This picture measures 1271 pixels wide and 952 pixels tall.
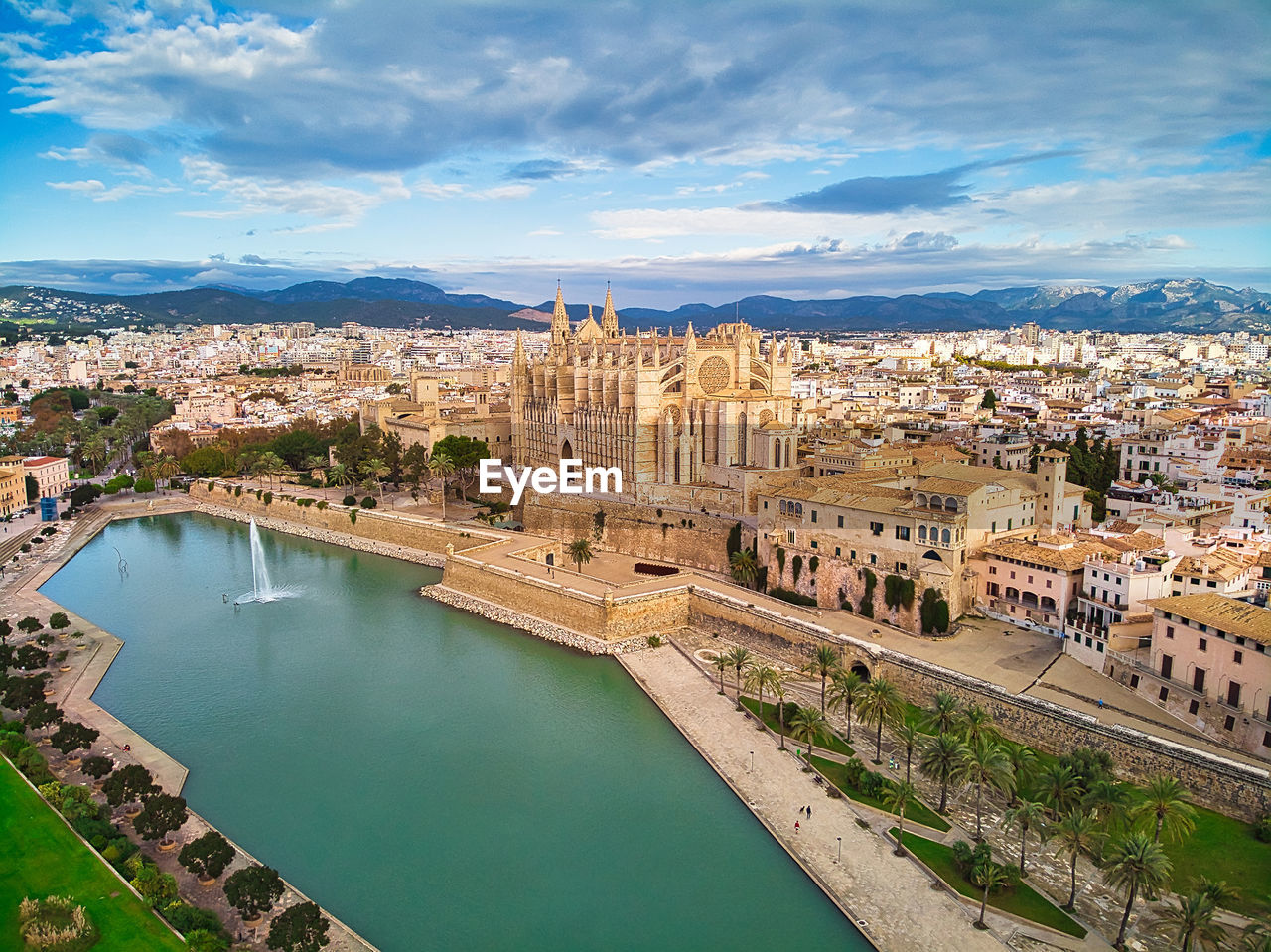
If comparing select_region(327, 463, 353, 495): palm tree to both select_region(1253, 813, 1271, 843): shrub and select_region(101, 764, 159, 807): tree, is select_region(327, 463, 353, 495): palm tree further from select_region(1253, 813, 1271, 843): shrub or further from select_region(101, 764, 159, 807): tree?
select_region(1253, 813, 1271, 843): shrub

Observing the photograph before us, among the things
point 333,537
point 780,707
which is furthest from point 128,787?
point 333,537

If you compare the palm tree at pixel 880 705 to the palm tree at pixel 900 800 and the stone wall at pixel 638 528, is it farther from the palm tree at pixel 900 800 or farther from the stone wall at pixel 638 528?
the stone wall at pixel 638 528

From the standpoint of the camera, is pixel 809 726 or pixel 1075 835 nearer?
pixel 1075 835

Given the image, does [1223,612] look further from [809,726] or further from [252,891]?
[252,891]

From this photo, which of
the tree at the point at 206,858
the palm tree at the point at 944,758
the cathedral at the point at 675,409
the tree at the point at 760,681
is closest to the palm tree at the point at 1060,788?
the palm tree at the point at 944,758

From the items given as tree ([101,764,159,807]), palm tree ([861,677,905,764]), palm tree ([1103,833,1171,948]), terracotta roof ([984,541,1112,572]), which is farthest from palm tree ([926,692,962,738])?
tree ([101,764,159,807])

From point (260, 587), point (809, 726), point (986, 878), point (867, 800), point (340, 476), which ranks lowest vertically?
point (260, 587)
